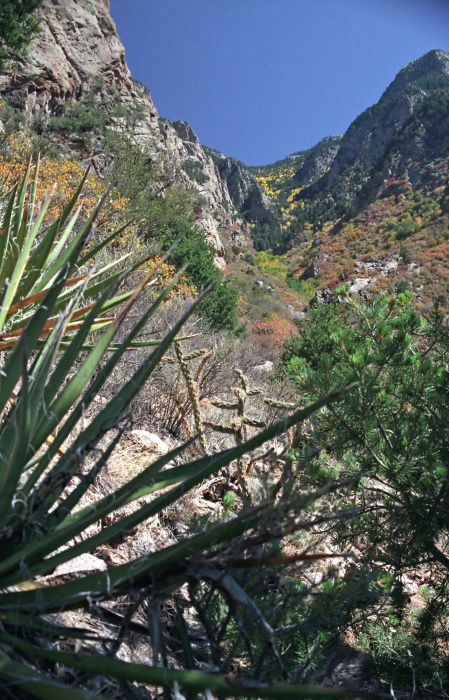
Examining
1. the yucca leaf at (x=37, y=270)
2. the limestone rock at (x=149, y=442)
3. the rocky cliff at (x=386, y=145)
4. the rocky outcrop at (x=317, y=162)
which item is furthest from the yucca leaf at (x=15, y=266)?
the rocky outcrop at (x=317, y=162)

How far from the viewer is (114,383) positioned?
15.9ft

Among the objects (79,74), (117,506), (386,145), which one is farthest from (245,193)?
A: (117,506)

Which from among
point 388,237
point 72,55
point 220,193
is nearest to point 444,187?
point 388,237

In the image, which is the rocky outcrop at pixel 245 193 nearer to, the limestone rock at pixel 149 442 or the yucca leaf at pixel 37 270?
the limestone rock at pixel 149 442

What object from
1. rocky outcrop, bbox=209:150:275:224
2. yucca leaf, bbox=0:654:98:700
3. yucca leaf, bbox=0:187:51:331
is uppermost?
rocky outcrop, bbox=209:150:275:224

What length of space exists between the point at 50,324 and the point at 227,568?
68.5 inches

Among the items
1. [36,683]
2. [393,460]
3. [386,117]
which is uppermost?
[386,117]

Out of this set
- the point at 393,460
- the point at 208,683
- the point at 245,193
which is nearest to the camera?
the point at 208,683

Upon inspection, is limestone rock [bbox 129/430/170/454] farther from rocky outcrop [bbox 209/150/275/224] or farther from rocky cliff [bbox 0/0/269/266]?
rocky outcrop [bbox 209/150/275/224]

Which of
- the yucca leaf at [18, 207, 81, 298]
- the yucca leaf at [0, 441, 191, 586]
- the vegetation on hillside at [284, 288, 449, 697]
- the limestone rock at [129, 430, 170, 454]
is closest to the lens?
the yucca leaf at [0, 441, 191, 586]

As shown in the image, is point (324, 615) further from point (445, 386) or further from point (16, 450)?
point (445, 386)

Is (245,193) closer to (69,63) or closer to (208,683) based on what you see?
(69,63)

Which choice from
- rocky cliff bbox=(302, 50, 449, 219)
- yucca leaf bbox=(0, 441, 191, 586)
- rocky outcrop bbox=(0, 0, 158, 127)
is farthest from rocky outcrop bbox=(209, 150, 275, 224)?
yucca leaf bbox=(0, 441, 191, 586)

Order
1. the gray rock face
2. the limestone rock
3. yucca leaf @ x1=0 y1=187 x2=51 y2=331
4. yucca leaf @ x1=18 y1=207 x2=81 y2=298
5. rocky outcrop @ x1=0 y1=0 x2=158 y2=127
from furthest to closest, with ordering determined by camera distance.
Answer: the gray rock face → rocky outcrop @ x1=0 y1=0 x2=158 y2=127 → the limestone rock → yucca leaf @ x1=18 y1=207 x2=81 y2=298 → yucca leaf @ x1=0 y1=187 x2=51 y2=331
